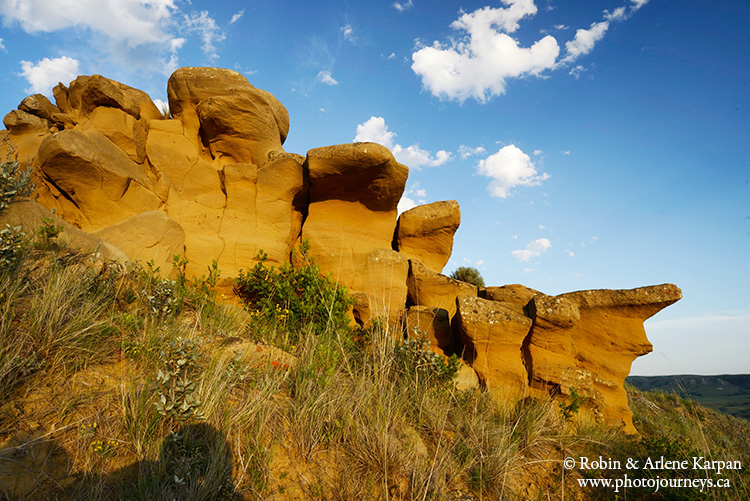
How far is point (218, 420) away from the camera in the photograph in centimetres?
288

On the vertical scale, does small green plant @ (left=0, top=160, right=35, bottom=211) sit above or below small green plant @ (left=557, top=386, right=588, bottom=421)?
above

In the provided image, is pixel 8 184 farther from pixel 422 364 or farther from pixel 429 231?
pixel 429 231

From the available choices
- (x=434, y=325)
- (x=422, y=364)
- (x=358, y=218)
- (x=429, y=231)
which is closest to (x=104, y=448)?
(x=422, y=364)

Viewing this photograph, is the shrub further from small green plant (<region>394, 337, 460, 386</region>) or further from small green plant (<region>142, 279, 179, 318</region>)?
small green plant (<region>142, 279, 179, 318</region>)

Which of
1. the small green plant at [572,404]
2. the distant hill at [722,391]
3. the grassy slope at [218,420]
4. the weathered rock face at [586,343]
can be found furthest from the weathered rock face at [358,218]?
the distant hill at [722,391]

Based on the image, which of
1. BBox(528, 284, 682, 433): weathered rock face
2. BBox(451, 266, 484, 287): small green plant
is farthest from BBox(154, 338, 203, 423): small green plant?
BBox(451, 266, 484, 287): small green plant

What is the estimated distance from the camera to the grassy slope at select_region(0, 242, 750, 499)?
2.40m

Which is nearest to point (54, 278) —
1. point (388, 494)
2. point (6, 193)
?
point (6, 193)

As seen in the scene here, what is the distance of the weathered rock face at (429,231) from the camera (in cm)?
809

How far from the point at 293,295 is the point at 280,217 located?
7.54 ft

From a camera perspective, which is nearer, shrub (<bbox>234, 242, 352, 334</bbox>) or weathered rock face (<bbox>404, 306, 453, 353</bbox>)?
shrub (<bbox>234, 242, 352, 334</bbox>)

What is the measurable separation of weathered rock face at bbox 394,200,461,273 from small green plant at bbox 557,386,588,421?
375cm

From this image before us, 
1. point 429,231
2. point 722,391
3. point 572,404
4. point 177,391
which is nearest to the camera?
point 177,391

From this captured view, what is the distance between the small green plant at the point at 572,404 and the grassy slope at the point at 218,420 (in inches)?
4.1
